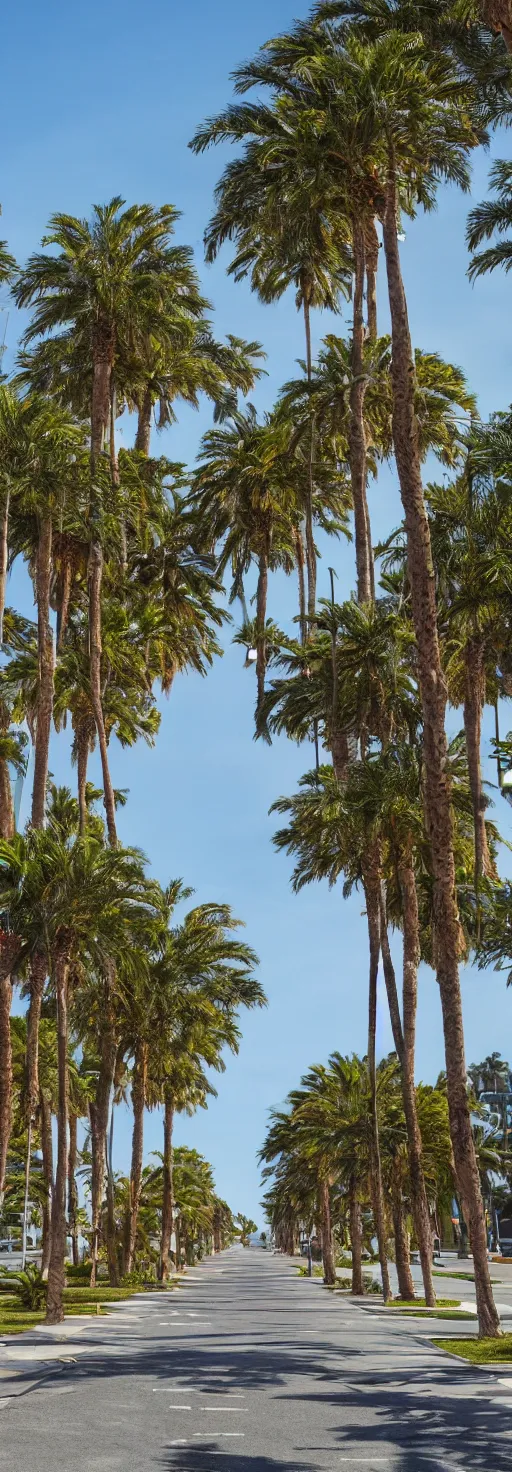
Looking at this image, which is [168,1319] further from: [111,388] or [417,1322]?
[111,388]

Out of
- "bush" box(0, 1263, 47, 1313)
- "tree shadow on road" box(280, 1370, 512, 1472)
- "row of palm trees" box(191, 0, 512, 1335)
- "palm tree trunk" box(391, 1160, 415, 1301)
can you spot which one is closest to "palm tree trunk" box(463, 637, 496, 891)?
"row of palm trees" box(191, 0, 512, 1335)

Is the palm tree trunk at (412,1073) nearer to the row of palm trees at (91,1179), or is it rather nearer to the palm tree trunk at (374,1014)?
the palm tree trunk at (374,1014)

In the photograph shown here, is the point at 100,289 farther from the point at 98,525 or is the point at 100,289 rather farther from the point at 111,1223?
the point at 111,1223

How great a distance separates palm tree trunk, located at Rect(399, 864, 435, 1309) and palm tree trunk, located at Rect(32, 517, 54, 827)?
8689 millimetres

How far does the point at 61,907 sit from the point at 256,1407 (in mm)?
13854

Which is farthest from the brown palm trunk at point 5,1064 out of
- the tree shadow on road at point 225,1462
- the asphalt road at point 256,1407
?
the tree shadow on road at point 225,1462

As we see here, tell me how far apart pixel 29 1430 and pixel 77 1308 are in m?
20.1

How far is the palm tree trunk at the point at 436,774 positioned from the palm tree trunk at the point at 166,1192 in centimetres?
2897

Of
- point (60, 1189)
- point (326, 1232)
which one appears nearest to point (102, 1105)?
point (60, 1189)

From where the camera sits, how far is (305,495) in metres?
34.6

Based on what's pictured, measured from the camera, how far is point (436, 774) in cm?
2081

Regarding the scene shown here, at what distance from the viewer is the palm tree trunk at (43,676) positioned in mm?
30453

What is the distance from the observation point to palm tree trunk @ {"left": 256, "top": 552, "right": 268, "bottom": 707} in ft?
104

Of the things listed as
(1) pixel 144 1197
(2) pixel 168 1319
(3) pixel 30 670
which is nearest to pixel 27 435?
(3) pixel 30 670
